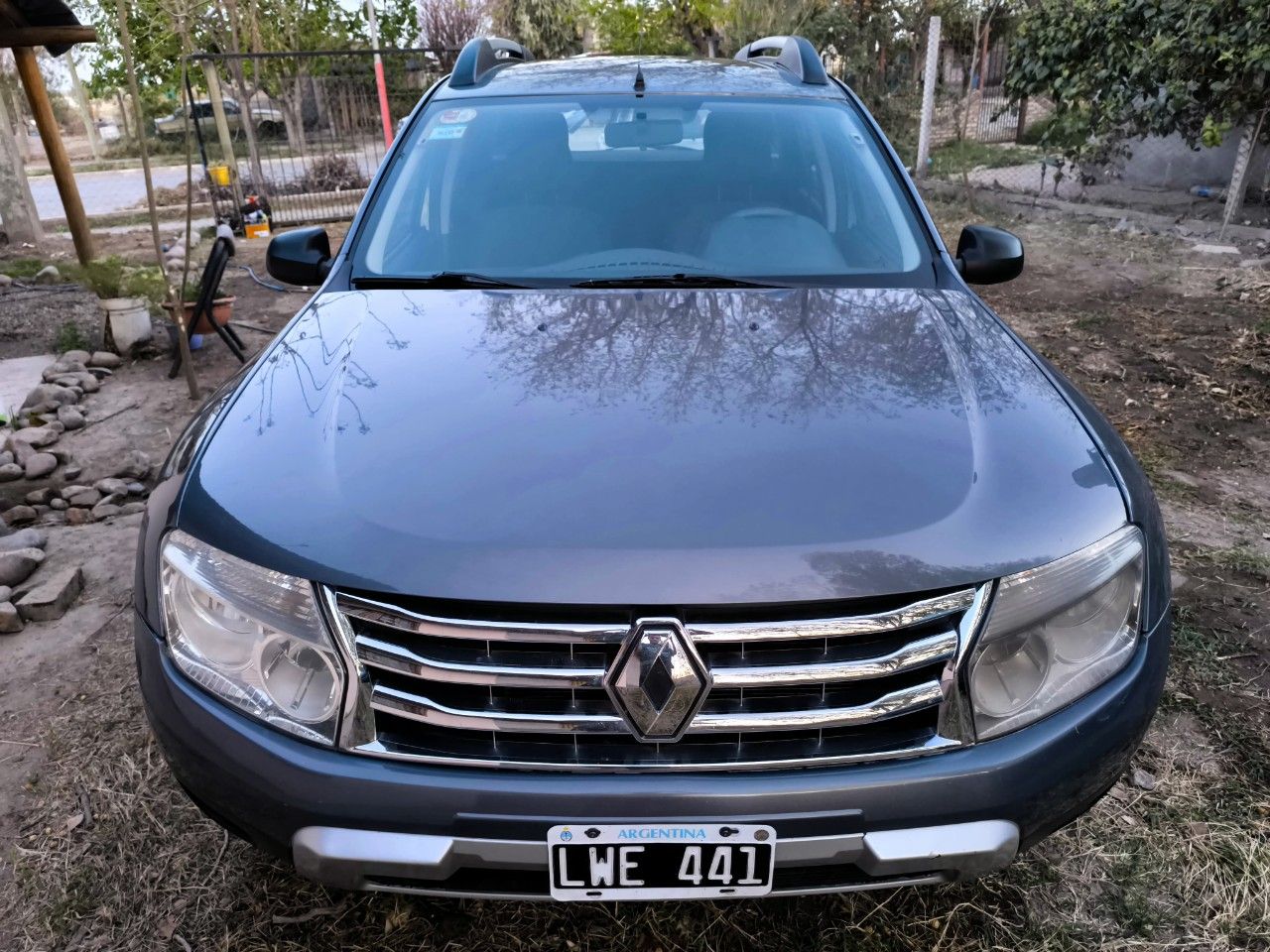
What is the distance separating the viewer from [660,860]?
4.90ft

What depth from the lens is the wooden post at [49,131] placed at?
6409 millimetres

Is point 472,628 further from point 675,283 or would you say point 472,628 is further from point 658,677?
point 675,283

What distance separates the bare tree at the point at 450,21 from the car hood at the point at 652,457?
97.5 feet

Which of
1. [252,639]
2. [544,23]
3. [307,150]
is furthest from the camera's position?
[544,23]

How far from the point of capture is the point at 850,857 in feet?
4.89

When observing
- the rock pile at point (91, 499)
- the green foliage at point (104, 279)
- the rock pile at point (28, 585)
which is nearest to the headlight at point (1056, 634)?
the rock pile at point (28, 585)

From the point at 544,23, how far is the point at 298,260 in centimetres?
2483

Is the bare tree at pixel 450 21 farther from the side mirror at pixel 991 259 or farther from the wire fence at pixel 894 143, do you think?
the side mirror at pixel 991 259

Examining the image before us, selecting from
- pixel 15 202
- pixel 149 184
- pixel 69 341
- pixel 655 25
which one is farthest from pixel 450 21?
pixel 149 184

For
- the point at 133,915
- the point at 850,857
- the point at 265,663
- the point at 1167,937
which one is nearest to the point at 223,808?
the point at 265,663

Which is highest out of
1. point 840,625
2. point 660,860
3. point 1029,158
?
point 840,625

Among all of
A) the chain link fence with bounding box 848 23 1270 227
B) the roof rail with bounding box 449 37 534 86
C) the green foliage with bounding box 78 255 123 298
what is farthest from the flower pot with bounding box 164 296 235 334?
the chain link fence with bounding box 848 23 1270 227

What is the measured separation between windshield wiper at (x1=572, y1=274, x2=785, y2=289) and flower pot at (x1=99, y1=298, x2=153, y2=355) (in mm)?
4961

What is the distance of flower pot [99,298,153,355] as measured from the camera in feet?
20.3
